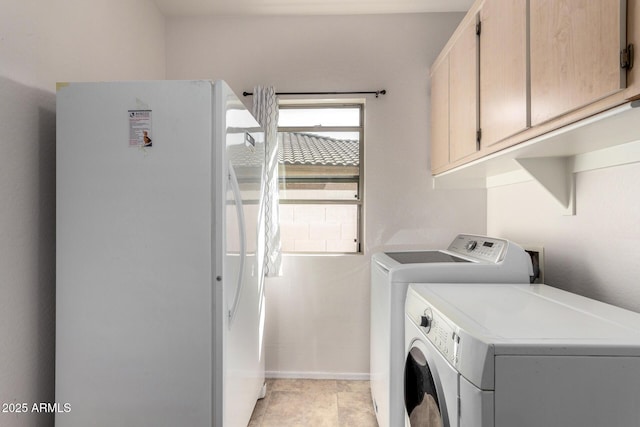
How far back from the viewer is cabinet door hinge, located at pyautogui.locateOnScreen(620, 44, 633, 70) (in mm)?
870

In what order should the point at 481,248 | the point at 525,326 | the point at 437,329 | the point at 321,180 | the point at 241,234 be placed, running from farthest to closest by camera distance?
the point at 321,180, the point at 481,248, the point at 241,234, the point at 437,329, the point at 525,326

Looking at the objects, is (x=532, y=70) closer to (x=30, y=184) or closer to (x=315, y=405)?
(x=30, y=184)

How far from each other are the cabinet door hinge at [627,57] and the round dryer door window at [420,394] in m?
1.00

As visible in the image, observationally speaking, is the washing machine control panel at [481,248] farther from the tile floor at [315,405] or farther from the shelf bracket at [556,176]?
the tile floor at [315,405]

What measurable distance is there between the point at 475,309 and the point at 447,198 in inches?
65.0

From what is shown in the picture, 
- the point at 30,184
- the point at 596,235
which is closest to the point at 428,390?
the point at 596,235

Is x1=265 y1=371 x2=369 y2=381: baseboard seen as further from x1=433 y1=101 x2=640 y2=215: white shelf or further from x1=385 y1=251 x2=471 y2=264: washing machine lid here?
x1=433 y1=101 x2=640 y2=215: white shelf

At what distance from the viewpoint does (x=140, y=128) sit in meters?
1.49

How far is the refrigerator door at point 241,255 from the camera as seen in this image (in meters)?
1.55

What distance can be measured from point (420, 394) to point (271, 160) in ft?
5.99

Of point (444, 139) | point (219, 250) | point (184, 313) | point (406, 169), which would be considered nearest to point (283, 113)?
point (406, 169)

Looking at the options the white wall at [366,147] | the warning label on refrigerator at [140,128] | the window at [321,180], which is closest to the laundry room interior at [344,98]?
the white wall at [366,147]

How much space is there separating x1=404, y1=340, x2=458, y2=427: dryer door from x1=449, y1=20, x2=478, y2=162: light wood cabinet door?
3.48 feet

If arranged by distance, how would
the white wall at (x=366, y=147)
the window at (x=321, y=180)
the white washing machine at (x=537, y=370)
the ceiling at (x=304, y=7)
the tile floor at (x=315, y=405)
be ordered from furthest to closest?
the window at (x=321, y=180) < the white wall at (x=366, y=147) < the ceiling at (x=304, y=7) < the tile floor at (x=315, y=405) < the white washing machine at (x=537, y=370)
